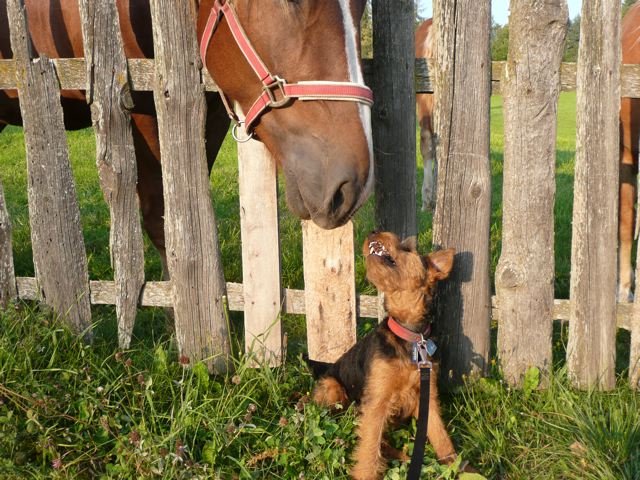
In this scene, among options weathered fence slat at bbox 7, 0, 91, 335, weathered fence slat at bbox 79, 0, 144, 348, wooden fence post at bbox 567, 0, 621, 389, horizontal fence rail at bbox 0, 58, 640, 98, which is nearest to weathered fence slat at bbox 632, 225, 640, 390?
wooden fence post at bbox 567, 0, 621, 389

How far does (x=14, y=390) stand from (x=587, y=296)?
2.94m

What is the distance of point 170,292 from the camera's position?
11.8 feet

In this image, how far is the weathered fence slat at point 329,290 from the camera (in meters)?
3.34

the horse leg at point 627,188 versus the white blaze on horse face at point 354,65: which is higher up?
the white blaze on horse face at point 354,65

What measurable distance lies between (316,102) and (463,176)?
3.51 feet

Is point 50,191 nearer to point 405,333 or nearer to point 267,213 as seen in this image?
point 267,213

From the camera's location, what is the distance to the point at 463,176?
3168mm

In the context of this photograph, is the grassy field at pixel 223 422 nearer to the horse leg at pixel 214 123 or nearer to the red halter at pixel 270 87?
the horse leg at pixel 214 123

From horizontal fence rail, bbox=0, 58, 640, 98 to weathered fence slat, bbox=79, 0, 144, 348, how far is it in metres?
0.08

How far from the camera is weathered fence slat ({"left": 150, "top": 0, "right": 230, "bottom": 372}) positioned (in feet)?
10.2

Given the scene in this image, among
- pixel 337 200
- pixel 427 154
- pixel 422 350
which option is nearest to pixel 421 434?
pixel 422 350

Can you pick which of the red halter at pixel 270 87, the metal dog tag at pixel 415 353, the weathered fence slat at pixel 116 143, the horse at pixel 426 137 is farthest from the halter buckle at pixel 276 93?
the horse at pixel 426 137

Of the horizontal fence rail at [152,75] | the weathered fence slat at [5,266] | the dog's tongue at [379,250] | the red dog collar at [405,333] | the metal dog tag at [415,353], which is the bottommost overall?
the metal dog tag at [415,353]

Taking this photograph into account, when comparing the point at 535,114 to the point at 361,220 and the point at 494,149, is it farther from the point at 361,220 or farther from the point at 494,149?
the point at 494,149
